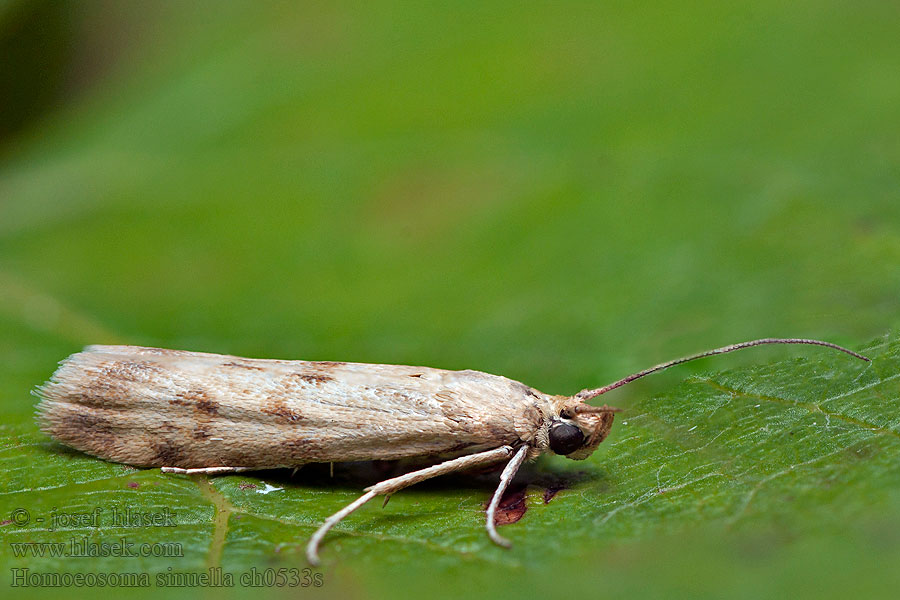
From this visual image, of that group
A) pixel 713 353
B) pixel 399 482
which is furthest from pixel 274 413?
pixel 713 353

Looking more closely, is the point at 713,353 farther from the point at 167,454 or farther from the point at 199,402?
the point at 167,454

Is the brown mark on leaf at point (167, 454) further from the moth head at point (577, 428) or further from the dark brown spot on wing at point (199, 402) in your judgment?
the moth head at point (577, 428)

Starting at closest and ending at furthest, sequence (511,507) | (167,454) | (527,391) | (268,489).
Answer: (511,507) → (268,489) → (167,454) → (527,391)

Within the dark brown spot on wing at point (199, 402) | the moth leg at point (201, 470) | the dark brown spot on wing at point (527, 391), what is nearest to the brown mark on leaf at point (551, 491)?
the dark brown spot on wing at point (527, 391)

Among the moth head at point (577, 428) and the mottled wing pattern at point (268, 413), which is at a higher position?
the mottled wing pattern at point (268, 413)

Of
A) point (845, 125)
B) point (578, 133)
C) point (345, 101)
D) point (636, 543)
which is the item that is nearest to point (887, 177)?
point (845, 125)

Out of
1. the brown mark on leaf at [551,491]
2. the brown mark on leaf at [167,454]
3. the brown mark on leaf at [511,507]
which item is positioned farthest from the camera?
the brown mark on leaf at [167,454]

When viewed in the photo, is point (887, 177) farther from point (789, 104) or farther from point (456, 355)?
point (456, 355)
